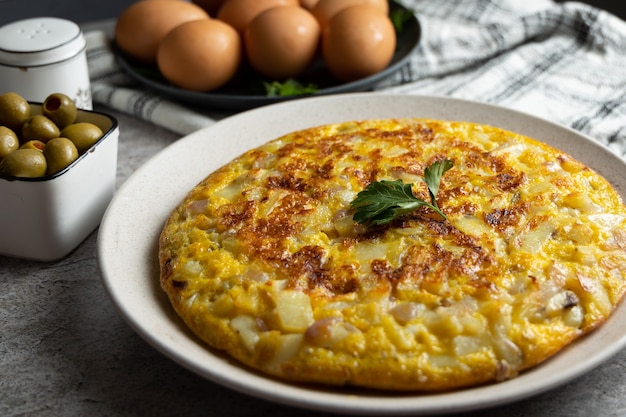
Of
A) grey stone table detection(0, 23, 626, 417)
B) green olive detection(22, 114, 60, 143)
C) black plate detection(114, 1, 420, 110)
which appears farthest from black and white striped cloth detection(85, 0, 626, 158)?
grey stone table detection(0, 23, 626, 417)

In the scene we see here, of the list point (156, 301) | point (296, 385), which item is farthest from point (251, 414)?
point (156, 301)

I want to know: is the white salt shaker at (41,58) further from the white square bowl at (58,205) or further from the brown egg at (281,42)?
the brown egg at (281,42)

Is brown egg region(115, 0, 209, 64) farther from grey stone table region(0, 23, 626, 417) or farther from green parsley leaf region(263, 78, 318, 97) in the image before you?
grey stone table region(0, 23, 626, 417)

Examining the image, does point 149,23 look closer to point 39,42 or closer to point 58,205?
point 39,42

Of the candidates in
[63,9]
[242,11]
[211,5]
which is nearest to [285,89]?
[242,11]

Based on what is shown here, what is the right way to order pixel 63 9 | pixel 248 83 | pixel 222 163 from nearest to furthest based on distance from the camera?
pixel 222 163, pixel 248 83, pixel 63 9

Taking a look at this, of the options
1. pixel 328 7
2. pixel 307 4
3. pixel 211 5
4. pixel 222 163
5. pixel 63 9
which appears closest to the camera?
pixel 222 163
